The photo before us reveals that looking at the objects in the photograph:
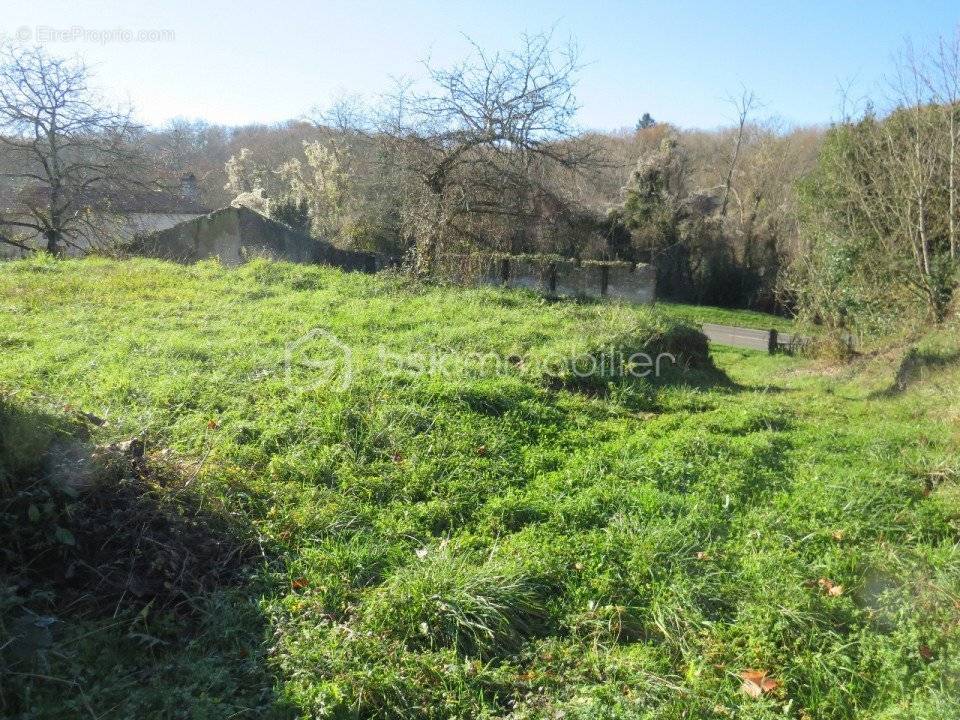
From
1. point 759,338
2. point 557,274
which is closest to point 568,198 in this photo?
point 557,274

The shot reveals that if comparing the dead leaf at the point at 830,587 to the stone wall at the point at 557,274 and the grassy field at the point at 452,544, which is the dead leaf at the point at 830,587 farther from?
Answer: the stone wall at the point at 557,274

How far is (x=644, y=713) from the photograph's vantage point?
2791 millimetres

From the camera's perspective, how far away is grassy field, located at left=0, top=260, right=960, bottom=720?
293cm

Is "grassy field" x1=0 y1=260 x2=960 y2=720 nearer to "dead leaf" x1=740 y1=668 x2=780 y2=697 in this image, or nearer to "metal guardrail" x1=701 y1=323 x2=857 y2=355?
"dead leaf" x1=740 y1=668 x2=780 y2=697

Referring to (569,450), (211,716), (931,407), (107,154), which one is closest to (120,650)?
(211,716)

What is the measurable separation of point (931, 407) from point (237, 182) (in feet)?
109

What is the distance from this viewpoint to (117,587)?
3434mm

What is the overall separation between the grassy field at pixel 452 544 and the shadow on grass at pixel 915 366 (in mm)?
2000

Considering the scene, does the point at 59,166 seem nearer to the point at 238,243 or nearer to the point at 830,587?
the point at 238,243

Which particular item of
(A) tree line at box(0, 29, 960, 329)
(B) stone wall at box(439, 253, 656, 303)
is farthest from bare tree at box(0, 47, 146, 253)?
(B) stone wall at box(439, 253, 656, 303)

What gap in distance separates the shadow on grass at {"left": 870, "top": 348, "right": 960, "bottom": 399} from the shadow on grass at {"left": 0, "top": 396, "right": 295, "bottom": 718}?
8099mm

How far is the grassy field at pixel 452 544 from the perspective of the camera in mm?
2930

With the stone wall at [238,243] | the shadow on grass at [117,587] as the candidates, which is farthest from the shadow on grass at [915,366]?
the stone wall at [238,243]

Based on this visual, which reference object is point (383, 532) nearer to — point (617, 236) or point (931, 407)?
point (931, 407)
